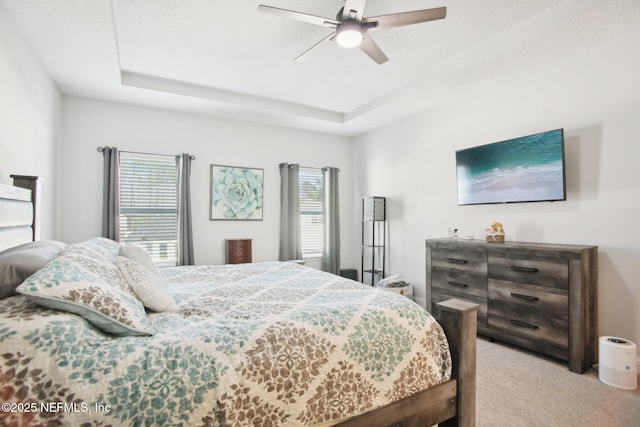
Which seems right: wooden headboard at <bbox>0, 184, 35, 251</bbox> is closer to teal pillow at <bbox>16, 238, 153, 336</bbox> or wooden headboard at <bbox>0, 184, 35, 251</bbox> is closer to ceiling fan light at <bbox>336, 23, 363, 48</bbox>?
teal pillow at <bbox>16, 238, 153, 336</bbox>

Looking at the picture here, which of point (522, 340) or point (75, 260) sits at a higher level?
point (75, 260)

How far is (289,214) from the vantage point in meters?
4.89

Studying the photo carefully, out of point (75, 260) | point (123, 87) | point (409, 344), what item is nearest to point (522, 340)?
point (409, 344)

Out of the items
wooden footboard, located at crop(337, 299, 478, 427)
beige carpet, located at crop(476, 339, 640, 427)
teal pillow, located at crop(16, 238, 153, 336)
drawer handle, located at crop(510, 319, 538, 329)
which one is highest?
teal pillow, located at crop(16, 238, 153, 336)

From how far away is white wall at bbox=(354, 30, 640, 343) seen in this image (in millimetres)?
2443

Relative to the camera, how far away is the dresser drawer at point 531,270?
246 cm

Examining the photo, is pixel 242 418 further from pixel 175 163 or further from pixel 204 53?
pixel 175 163

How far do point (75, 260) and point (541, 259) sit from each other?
318cm

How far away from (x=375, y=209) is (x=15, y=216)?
3.90 metres

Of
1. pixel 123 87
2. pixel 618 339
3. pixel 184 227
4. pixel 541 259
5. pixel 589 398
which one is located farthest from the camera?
pixel 184 227

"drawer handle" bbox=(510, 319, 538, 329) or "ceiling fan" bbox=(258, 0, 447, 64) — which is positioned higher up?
"ceiling fan" bbox=(258, 0, 447, 64)

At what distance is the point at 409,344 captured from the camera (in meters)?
1.43

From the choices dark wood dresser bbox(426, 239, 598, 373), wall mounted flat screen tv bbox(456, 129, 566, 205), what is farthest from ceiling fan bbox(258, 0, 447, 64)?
dark wood dresser bbox(426, 239, 598, 373)

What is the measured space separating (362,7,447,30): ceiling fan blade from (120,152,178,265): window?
3.22m
